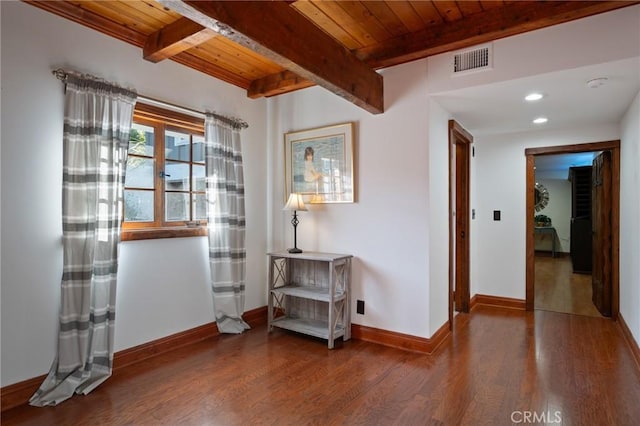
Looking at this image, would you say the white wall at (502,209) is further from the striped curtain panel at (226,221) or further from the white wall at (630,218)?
the striped curtain panel at (226,221)

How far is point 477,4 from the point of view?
93.7 inches

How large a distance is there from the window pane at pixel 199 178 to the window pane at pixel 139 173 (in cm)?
41

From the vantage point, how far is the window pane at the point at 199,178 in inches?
129

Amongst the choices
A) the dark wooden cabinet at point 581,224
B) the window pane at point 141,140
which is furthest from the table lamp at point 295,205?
the dark wooden cabinet at point 581,224

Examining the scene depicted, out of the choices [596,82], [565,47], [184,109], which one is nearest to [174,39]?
[184,109]

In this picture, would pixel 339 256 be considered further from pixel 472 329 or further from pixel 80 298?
pixel 80 298

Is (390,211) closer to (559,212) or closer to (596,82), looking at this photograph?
(596,82)

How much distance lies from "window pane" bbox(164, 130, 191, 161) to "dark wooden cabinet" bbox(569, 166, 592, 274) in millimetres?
6856

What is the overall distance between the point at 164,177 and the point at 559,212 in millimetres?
9576

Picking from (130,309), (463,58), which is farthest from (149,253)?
(463,58)

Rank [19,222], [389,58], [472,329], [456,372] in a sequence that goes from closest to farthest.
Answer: [19,222]
[456,372]
[389,58]
[472,329]

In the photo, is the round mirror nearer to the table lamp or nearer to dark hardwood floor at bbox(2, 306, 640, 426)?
dark hardwood floor at bbox(2, 306, 640, 426)

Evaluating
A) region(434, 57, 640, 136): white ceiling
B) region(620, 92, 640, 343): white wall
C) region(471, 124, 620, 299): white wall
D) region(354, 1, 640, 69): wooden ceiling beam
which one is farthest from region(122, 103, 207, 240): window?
region(620, 92, 640, 343): white wall

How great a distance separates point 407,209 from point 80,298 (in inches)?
99.7
